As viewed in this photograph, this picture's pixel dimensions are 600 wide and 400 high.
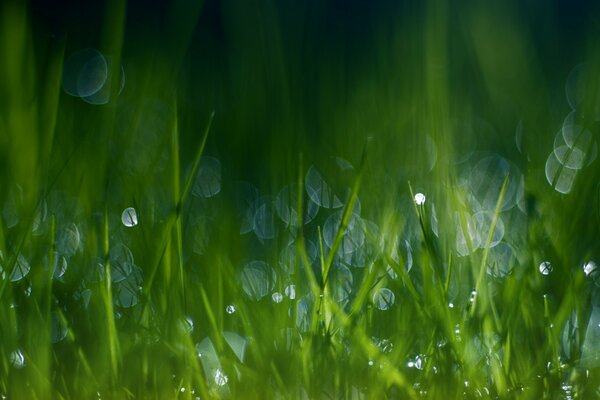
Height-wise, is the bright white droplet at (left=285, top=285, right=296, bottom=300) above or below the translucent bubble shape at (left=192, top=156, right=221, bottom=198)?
below

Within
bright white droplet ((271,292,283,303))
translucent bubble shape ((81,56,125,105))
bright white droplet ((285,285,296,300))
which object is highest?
translucent bubble shape ((81,56,125,105))

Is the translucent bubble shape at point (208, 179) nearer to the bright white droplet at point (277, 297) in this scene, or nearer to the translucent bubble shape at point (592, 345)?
the bright white droplet at point (277, 297)

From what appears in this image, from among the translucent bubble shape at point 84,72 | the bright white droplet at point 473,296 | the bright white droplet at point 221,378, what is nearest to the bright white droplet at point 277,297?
the bright white droplet at point 221,378

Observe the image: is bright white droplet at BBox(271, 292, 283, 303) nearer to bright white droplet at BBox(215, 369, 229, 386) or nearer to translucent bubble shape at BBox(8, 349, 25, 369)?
bright white droplet at BBox(215, 369, 229, 386)

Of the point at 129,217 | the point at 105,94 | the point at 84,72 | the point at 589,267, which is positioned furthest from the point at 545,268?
the point at 84,72

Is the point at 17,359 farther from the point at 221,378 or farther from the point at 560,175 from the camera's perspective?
the point at 560,175

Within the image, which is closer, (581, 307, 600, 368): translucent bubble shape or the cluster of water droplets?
(581, 307, 600, 368): translucent bubble shape

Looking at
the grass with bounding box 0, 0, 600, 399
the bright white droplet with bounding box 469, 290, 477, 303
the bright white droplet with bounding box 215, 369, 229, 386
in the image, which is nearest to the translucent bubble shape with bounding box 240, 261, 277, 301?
the grass with bounding box 0, 0, 600, 399
